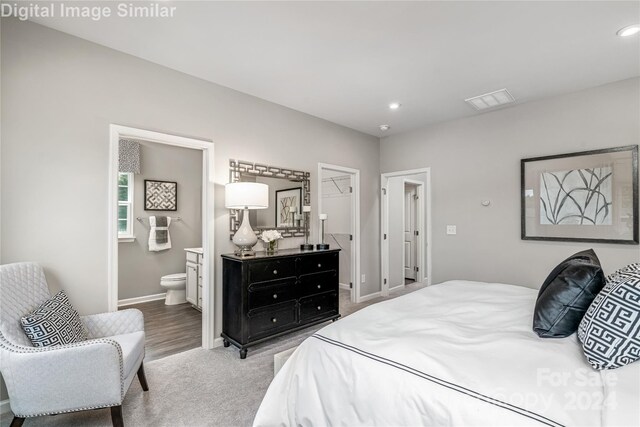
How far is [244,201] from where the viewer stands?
9.32ft

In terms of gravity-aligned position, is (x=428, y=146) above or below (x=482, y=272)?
above

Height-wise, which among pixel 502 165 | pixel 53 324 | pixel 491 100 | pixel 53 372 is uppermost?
pixel 491 100

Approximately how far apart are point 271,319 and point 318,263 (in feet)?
2.67

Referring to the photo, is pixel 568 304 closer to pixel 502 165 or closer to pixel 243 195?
pixel 243 195

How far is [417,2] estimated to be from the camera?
193cm

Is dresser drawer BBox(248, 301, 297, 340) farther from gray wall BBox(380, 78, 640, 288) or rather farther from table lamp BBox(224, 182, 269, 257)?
gray wall BBox(380, 78, 640, 288)

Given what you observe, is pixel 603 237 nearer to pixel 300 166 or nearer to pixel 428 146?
pixel 428 146

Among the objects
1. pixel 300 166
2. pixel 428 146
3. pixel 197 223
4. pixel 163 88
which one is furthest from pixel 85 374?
pixel 428 146

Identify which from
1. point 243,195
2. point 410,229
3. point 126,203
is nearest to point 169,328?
point 243,195

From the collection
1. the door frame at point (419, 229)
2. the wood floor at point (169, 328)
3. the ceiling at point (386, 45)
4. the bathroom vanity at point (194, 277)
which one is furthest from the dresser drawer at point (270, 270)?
the door frame at point (419, 229)

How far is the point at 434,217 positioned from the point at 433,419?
364 centimetres

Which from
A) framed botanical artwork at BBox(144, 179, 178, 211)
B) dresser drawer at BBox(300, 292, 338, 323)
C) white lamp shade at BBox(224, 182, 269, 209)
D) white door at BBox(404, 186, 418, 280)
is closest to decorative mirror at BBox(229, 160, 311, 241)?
white lamp shade at BBox(224, 182, 269, 209)

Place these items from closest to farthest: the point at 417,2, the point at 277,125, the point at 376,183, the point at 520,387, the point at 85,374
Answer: the point at 520,387
the point at 85,374
the point at 417,2
the point at 277,125
the point at 376,183

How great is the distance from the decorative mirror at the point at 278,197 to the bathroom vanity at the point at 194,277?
3.65 ft
